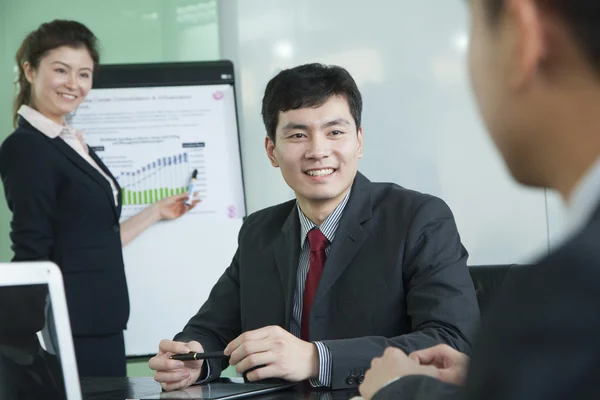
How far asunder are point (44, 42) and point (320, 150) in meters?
1.70

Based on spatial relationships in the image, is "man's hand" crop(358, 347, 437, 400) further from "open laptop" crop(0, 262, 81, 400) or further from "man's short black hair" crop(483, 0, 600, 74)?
"man's short black hair" crop(483, 0, 600, 74)

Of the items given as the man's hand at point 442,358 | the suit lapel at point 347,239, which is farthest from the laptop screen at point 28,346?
the suit lapel at point 347,239

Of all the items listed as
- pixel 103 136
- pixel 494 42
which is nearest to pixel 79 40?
pixel 103 136

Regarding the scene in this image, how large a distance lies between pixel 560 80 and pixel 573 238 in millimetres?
124

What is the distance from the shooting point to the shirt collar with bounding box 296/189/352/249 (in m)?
2.31

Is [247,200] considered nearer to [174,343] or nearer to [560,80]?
[174,343]

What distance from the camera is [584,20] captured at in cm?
54

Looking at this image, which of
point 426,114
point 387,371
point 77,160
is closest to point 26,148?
point 77,160

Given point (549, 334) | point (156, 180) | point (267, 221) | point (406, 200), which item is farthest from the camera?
point (156, 180)

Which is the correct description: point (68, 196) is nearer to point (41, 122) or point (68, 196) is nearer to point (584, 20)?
point (41, 122)

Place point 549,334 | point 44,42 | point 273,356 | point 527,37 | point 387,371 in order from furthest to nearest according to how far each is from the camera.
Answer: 1. point 44,42
2. point 273,356
3. point 387,371
4. point 527,37
5. point 549,334

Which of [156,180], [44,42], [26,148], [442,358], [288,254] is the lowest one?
[442,358]

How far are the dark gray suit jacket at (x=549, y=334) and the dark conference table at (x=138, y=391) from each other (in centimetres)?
124

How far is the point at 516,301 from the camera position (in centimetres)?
49
